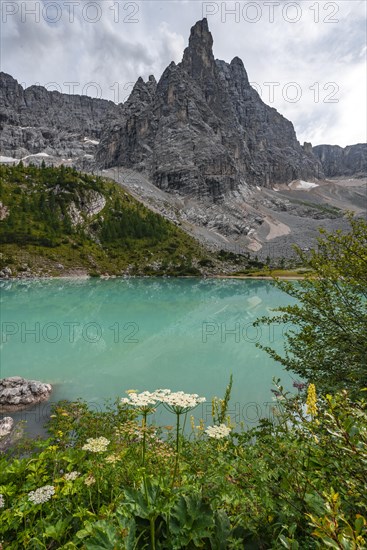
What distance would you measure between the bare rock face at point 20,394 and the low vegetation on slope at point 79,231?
82.9 meters

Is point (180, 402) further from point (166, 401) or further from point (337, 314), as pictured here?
point (337, 314)

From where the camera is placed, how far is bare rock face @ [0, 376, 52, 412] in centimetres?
1509

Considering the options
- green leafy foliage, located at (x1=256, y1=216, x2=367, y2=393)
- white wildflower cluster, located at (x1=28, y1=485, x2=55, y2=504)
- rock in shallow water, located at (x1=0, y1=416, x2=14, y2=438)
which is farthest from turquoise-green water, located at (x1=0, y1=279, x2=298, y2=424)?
white wildflower cluster, located at (x1=28, y1=485, x2=55, y2=504)

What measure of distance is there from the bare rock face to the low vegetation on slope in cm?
8286

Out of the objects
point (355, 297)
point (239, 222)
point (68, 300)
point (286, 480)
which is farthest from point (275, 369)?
point (239, 222)

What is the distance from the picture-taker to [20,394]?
1550 centimetres

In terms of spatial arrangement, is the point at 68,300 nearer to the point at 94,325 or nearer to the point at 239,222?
the point at 94,325

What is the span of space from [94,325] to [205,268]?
8315 cm

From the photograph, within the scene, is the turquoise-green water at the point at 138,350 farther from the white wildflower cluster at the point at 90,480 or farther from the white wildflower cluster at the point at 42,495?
the white wildflower cluster at the point at 42,495

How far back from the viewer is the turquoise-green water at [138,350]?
705 inches

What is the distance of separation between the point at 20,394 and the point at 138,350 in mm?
11054

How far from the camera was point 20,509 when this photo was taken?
3611 mm

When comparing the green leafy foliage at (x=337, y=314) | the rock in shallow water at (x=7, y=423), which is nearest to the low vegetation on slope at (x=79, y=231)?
the rock in shallow water at (x=7, y=423)

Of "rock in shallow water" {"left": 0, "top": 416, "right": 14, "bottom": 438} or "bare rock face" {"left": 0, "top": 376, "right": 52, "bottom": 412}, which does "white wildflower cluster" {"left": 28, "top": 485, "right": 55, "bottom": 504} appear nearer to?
"rock in shallow water" {"left": 0, "top": 416, "right": 14, "bottom": 438}
